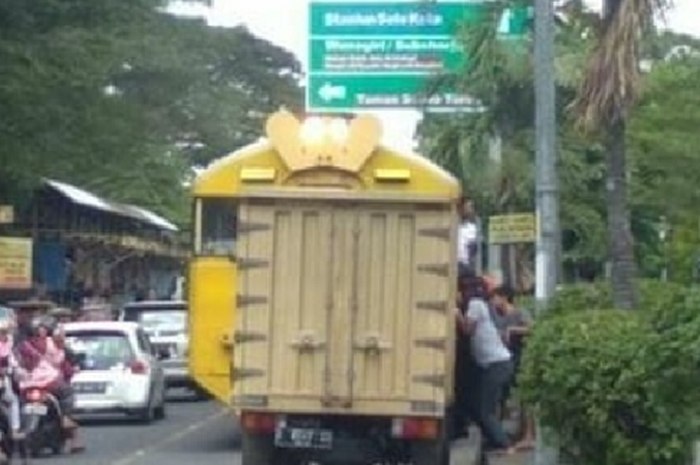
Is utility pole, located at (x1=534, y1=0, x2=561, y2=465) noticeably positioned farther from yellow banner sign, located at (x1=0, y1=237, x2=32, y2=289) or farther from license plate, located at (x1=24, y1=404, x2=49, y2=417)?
yellow banner sign, located at (x1=0, y1=237, x2=32, y2=289)

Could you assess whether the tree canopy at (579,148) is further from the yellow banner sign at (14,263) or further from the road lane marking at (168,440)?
the yellow banner sign at (14,263)

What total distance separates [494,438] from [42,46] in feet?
85.2

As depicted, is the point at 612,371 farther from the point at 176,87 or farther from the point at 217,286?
the point at 176,87

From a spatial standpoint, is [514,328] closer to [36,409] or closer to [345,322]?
[345,322]

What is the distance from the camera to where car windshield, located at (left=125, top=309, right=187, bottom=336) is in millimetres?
41219

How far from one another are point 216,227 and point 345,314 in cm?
619

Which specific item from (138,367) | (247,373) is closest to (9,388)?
(247,373)

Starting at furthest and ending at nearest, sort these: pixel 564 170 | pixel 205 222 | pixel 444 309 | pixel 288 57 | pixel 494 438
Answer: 1. pixel 288 57
2. pixel 564 170
3. pixel 205 222
4. pixel 494 438
5. pixel 444 309

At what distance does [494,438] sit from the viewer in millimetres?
22609

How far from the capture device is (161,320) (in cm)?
4169

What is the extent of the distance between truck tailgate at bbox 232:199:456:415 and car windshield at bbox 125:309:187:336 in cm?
2039

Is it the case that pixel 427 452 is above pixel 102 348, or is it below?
below

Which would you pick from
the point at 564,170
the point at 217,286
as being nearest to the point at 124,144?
the point at 564,170

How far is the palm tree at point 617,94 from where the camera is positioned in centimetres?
2184
